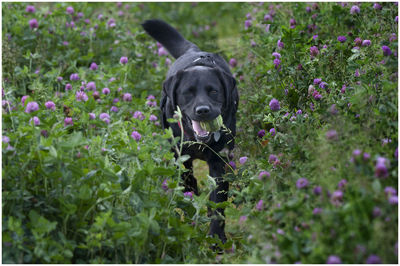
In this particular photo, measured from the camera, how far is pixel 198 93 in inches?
138

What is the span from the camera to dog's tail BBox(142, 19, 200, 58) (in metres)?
4.79

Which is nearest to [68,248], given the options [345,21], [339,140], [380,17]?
[339,140]

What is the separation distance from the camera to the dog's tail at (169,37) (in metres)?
4.79

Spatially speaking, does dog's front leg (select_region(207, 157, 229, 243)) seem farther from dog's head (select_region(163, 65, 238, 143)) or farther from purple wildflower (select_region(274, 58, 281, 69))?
purple wildflower (select_region(274, 58, 281, 69))

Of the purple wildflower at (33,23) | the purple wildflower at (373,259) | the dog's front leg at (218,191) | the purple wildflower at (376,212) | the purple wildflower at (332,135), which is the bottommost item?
the dog's front leg at (218,191)

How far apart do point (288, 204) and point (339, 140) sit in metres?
0.39

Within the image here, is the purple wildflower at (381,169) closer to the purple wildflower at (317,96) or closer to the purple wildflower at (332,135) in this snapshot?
the purple wildflower at (332,135)

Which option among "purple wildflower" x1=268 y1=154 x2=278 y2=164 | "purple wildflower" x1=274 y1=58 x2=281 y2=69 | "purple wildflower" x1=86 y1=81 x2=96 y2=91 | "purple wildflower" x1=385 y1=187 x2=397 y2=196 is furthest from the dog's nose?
"purple wildflower" x1=385 y1=187 x2=397 y2=196

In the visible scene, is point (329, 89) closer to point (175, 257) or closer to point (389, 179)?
point (389, 179)

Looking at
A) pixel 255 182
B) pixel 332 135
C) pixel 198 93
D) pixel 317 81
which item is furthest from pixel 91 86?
pixel 332 135

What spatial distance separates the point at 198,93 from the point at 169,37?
5.15 ft

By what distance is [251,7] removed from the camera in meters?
5.95

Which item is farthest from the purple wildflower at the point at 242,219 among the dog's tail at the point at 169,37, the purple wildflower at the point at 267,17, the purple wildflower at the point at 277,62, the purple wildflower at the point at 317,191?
the purple wildflower at the point at 267,17

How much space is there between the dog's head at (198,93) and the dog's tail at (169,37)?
1169 mm
